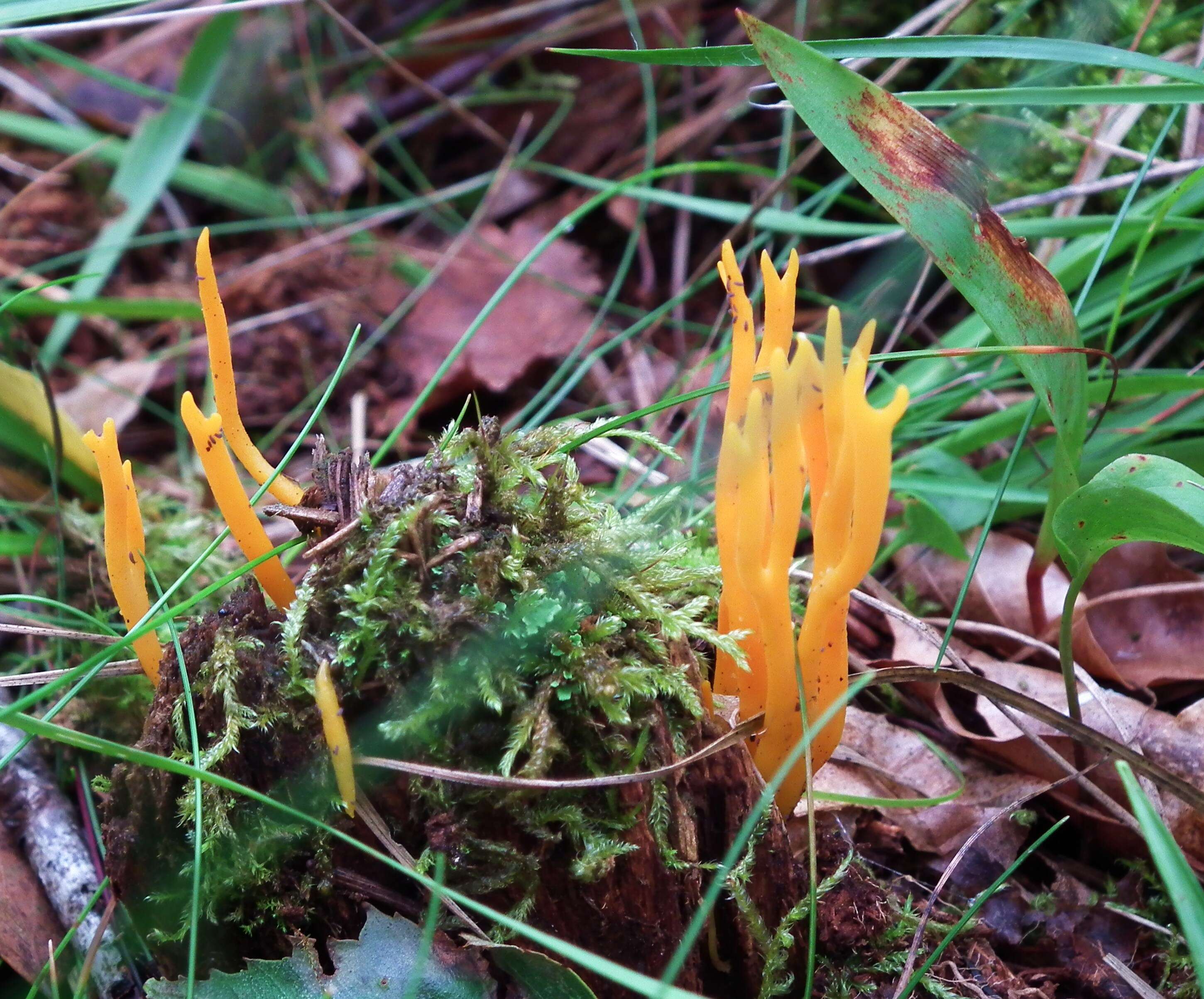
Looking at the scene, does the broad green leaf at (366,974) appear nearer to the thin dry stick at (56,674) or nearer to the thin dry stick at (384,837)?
the thin dry stick at (384,837)

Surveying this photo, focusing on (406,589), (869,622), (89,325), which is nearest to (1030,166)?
(869,622)

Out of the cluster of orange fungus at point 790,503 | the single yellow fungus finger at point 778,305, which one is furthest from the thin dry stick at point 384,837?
the single yellow fungus finger at point 778,305

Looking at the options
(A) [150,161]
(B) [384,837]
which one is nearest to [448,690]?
(B) [384,837]

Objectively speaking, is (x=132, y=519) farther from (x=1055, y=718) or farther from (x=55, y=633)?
(x=1055, y=718)

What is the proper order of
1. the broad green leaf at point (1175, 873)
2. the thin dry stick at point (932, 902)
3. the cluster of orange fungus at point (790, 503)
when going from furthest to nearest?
1. the thin dry stick at point (932, 902)
2. the cluster of orange fungus at point (790, 503)
3. the broad green leaf at point (1175, 873)

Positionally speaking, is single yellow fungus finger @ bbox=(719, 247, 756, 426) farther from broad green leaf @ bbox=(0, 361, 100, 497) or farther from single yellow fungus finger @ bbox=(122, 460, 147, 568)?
broad green leaf @ bbox=(0, 361, 100, 497)

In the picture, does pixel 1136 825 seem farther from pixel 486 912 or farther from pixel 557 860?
pixel 486 912
